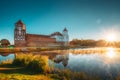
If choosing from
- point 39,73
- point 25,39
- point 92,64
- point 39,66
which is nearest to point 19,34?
point 25,39

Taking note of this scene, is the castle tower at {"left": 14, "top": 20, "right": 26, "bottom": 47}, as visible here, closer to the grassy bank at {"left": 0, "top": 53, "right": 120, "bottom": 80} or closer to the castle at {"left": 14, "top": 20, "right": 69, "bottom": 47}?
the castle at {"left": 14, "top": 20, "right": 69, "bottom": 47}

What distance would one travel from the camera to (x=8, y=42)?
5722 centimetres

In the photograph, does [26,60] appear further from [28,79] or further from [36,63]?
[28,79]

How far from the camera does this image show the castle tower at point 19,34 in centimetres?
5569

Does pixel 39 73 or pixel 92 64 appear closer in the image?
pixel 39 73

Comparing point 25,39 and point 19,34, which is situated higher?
point 19,34

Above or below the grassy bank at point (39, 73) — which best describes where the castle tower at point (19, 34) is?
above

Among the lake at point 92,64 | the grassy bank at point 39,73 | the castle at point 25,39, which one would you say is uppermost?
the castle at point 25,39

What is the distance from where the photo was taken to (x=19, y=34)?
58031 mm

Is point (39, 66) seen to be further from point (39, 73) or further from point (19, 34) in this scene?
point (19, 34)

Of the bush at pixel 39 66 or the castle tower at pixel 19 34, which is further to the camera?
the castle tower at pixel 19 34

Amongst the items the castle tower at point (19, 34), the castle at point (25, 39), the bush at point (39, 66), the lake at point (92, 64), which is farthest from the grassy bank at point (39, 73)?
the castle at point (25, 39)

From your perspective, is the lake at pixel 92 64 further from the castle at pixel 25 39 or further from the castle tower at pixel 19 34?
the castle at pixel 25 39

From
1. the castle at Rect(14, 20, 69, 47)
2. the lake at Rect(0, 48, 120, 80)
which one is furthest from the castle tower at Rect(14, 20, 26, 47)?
the lake at Rect(0, 48, 120, 80)
